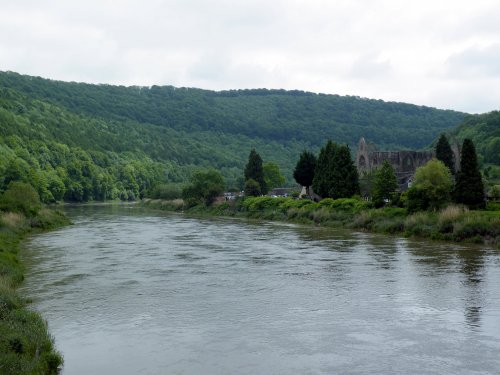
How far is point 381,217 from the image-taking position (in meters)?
60.8

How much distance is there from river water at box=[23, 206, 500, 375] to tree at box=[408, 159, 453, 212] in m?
9.54

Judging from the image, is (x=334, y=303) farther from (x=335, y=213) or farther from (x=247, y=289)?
(x=335, y=213)

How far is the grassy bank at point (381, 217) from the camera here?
1852 inches

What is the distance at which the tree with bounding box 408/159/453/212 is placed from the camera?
5559 centimetres

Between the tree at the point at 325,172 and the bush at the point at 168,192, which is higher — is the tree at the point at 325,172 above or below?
above

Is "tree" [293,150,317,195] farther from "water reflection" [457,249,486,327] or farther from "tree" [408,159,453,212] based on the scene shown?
"water reflection" [457,249,486,327]

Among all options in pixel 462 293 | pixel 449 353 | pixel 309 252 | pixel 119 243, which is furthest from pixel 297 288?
pixel 119 243

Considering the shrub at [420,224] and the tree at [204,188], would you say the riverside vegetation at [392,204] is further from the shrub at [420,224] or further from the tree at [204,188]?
the tree at [204,188]

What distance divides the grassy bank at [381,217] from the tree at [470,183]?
5.44 ft

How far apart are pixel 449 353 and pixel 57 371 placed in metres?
11.7

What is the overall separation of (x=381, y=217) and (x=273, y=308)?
37.3 meters

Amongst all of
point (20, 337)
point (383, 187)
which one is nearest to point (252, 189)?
point (383, 187)

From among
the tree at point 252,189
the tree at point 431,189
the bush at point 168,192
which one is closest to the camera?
the tree at point 431,189

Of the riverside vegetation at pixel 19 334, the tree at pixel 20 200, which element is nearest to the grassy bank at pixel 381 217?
the tree at pixel 20 200
